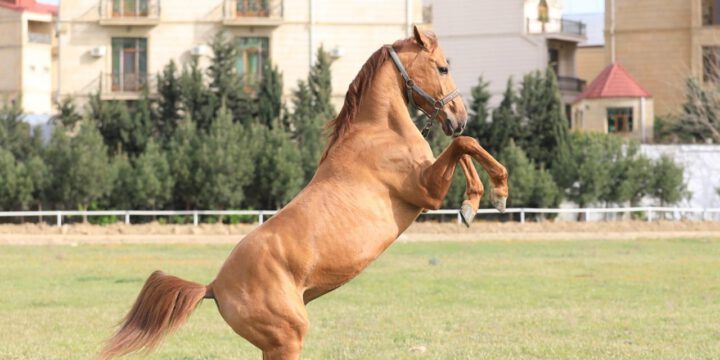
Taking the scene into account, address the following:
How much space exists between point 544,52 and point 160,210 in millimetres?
26694

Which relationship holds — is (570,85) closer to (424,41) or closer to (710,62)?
(710,62)

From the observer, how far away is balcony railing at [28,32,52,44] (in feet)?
245

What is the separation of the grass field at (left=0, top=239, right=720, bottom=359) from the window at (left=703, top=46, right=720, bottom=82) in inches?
1339

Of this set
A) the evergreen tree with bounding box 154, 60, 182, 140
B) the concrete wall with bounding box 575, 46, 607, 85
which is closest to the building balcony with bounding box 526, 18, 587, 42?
the concrete wall with bounding box 575, 46, 607, 85

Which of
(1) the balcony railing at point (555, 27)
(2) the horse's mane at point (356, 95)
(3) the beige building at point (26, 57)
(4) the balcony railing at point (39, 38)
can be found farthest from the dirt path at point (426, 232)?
(2) the horse's mane at point (356, 95)

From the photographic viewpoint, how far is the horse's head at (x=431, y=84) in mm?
9508

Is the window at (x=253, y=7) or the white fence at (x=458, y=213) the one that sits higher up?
the window at (x=253, y=7)

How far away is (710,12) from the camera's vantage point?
71312 mm

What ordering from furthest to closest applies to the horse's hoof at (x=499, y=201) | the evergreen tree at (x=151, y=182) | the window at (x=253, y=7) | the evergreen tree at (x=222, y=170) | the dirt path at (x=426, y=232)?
the window at (x=253, y=7) → the evergreen tree at (x=222, y=170) → the evergreen tree at (x=151, y=182) → the dirt path at (x=426, y=232) → the horse's hoof at (x=499, y=201)

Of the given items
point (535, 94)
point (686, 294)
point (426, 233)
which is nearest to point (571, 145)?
point (535, 94)

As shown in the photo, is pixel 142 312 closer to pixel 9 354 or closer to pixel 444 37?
pixel 9 354

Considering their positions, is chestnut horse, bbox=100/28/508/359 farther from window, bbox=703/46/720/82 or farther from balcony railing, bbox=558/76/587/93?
balcony railing, bbox=558/76/587/93

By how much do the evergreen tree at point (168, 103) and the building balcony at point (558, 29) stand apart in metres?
20.7

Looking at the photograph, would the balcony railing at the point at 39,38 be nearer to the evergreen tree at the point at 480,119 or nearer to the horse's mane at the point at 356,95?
the evergreen tree at the point at 480,119
